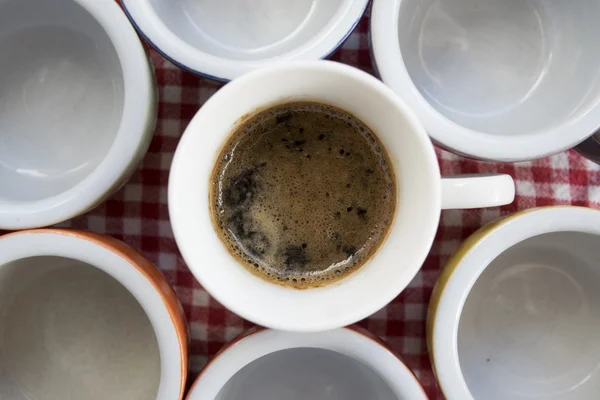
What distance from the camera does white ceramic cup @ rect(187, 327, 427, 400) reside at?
799 mm

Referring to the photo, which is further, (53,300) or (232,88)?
(53,300)

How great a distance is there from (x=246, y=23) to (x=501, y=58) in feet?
1.19

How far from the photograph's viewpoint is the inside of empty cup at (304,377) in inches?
36.0

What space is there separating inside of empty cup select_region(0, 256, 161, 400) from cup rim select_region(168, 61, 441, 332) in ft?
0.86

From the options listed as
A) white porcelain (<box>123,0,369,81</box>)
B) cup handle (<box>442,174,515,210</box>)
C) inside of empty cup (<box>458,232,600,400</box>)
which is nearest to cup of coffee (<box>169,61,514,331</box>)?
cup handle (<box>442,174,515,210</box>)

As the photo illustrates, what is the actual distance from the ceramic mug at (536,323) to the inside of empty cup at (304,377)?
0.47 feet

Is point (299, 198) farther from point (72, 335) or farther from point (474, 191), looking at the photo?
point (72, 335)

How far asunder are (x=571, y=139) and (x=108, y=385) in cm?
68

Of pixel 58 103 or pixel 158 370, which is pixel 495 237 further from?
pixel 58 103

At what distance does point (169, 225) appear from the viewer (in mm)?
925

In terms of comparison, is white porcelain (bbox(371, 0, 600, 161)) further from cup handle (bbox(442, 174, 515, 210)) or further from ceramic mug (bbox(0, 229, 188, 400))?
ceramic mug (bbox(0, 229, 188, 400))

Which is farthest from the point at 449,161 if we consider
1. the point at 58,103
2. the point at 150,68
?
the point at 58,103

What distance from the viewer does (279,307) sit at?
0.70 metres

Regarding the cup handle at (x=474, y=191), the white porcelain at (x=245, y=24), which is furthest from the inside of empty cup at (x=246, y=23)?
the cup handle at (x=474, y=191)
